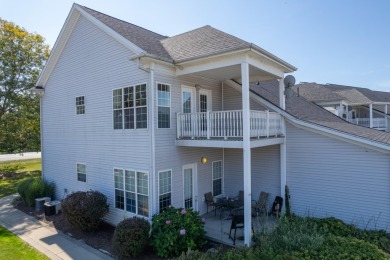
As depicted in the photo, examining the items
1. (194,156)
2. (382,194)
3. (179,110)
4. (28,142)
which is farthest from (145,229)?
(28,142)

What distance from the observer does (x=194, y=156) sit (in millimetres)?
10883

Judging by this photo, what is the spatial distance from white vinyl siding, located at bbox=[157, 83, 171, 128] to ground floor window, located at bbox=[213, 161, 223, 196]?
151 inches

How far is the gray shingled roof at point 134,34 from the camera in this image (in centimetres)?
952

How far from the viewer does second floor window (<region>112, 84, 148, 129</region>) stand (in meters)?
Answer: 9.47

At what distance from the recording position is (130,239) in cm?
777

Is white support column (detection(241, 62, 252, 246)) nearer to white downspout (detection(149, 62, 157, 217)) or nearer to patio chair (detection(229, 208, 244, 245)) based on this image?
patio chair (detection(229, 208, 244, 245))

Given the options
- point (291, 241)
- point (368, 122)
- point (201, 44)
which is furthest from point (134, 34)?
point (368, 122)

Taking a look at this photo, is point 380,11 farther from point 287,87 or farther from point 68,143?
point 68,143

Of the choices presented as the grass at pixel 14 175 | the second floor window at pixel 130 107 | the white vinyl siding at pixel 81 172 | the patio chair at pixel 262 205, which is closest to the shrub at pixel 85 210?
the white vinyl siding at pixel 81 172

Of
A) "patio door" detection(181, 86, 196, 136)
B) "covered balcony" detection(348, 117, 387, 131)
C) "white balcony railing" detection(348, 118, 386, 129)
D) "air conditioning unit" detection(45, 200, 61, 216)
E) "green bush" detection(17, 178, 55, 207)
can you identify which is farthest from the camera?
"white balcony railing" detection(348, 118, 386, 129)

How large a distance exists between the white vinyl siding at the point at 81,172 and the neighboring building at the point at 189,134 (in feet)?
0.17

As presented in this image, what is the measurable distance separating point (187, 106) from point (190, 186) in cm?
348

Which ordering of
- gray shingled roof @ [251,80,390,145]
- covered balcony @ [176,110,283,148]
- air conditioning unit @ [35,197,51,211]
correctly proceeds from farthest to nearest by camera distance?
air conditioning unit @ [35,197,51,211] → gray shingled roof @ [251,80,390,145] → covered balcony @ [176,110,283,148]

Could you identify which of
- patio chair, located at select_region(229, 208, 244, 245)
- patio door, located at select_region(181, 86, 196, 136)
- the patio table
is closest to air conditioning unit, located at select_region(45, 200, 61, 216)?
patio door, located at select_region(181, 86, 196, 136)
